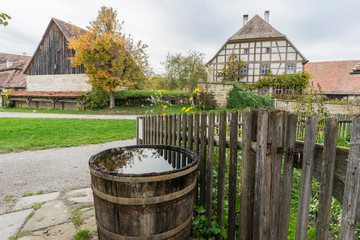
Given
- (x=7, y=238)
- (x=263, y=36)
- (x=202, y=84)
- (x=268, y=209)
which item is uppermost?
(x=263, y=36)

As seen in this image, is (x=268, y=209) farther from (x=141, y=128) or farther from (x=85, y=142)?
(x=85, y=142)

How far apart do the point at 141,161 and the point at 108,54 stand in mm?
14636

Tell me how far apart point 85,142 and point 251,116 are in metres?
6.06

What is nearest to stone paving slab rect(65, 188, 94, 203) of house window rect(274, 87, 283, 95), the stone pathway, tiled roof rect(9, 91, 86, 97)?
the stone pathway

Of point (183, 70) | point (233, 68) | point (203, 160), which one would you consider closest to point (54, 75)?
point (183, 70)

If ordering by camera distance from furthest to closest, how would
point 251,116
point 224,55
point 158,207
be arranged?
point 224,55 → point 251,116 → point 158,207

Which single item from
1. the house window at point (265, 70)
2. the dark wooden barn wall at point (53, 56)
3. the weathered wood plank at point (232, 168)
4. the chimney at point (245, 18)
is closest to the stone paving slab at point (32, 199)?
the weathered wood plank at point (232, 168)

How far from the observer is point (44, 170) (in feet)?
13.4

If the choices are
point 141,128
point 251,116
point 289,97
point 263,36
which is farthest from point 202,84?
point 251,116

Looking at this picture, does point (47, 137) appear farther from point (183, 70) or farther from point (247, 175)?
point (183, 70)

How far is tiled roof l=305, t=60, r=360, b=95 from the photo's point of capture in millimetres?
23406

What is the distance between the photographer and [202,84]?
659 inches

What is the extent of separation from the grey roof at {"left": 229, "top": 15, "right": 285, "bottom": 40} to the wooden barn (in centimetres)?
1680

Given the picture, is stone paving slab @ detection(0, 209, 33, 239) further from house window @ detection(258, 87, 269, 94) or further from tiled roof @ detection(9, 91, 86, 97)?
house window @ detection(258, 87, 269, 94)
